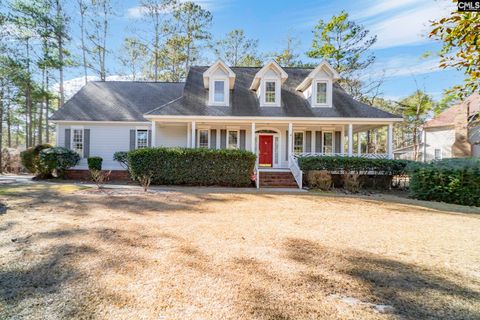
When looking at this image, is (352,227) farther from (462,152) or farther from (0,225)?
(462,152)

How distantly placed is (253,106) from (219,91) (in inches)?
88.9

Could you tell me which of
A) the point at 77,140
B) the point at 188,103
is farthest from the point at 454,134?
the point at 77,140

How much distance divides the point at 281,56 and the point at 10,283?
28.0 metres

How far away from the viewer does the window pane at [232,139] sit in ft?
50.2

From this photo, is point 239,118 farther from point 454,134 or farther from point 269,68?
point 454,134

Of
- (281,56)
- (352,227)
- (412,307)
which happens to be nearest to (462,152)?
(281,56)

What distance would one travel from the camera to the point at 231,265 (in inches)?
125

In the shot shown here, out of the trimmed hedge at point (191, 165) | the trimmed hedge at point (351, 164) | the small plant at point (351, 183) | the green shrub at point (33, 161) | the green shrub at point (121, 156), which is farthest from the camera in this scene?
the green shrub at point (121, 156)

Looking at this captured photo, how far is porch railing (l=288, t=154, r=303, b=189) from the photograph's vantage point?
12.1 metres

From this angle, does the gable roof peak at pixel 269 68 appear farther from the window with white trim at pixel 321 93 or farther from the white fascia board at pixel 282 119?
the white fascia board at pixel 282 119

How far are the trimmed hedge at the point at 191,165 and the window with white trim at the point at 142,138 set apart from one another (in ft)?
13.3

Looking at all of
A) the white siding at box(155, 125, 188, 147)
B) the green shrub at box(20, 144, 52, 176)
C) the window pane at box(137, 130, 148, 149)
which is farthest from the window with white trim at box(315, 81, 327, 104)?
the green shrub at box(20, 144, 52, 176)

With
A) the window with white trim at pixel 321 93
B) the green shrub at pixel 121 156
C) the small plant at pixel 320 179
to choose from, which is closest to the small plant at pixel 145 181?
the green shrub at pixel 121 156

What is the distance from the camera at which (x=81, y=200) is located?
287 inches
